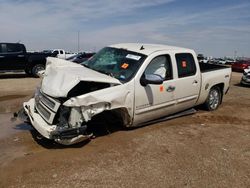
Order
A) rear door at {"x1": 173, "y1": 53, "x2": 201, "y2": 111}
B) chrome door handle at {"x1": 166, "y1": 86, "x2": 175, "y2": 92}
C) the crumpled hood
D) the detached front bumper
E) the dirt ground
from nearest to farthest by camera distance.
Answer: the dirt ground, the detached front bumper, the crumpled hood, chrome door handle at {"x1": 166, "y1": 86, "x2": 175, "y2": 92}, rear door at {"x1": 173, "y1": 53, "x2": 201, "y2": 111}

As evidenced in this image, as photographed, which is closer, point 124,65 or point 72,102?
point 72,102

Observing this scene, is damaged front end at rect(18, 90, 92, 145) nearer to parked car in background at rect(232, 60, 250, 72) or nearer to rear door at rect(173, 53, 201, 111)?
rear door at rect(173, 53, 201, 111)

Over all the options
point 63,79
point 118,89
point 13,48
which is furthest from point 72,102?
point 13,48

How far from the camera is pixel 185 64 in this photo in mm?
7449

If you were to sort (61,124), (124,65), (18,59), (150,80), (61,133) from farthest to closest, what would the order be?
(18,59), (124,65), (150,80), (61,124), (61,133)

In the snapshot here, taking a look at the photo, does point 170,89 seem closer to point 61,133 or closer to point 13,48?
point 61,133

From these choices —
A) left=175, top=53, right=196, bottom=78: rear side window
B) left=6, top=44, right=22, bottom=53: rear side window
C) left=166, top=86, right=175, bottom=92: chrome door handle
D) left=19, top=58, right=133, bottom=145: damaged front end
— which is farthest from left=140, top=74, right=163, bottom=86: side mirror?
left=6, top=44, right=22, bottom=53: rear side window

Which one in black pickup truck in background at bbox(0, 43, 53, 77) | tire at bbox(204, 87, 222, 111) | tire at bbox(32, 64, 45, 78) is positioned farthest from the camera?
tire at bbox(32, 64, 45, 78)

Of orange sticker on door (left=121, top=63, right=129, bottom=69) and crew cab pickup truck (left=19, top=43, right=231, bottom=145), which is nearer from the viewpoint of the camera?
crew cab pickup truck (left=19, top=43, right=231, bottom=145)

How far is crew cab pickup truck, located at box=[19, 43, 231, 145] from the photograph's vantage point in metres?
5.23

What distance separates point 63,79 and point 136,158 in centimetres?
173

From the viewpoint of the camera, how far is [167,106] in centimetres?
693

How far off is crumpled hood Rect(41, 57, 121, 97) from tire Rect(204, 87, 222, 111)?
361cm

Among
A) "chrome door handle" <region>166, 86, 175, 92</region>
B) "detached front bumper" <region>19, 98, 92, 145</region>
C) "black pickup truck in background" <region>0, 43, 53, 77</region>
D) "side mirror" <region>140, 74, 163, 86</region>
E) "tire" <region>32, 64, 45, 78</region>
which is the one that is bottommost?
"tire" <region>32, 64, 45, 78</region>
